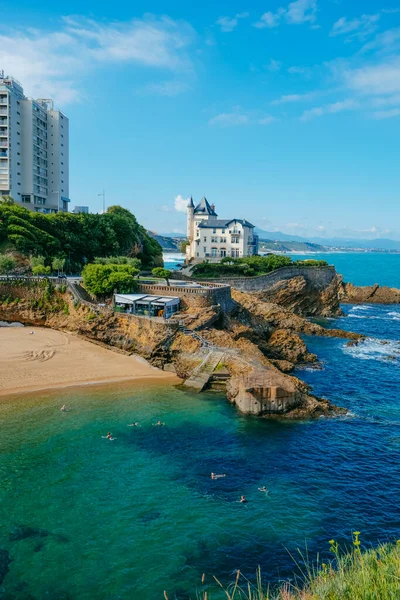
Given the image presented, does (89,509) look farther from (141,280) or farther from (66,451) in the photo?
(141,280)

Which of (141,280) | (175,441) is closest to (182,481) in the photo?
(175,441)

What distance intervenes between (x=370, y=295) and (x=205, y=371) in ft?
257

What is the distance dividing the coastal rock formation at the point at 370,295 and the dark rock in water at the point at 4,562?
328ft

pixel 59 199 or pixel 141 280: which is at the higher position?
pixel 59 199

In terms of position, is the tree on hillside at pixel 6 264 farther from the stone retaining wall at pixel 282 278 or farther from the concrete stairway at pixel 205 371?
the stone retaining wall at pixel 282 278

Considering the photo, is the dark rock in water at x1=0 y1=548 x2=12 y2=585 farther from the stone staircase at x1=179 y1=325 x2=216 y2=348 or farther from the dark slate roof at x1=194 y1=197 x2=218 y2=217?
the dark slate roof at x1=194 y1=197 x2=218 y2=217

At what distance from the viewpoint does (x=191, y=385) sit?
44.1 m

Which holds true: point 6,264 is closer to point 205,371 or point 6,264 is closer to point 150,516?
point 205,371

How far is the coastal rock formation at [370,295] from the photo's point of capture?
110m

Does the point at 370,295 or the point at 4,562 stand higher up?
the point at 370,295

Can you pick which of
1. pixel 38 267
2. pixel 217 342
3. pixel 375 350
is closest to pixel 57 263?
pixel 38 267

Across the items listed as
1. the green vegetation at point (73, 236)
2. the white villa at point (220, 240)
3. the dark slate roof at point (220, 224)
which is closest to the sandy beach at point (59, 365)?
the green vegetation at point (73, 236)

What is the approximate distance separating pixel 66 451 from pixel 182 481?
8648 millimetres

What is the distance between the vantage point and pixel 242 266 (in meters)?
Result: 88.6
